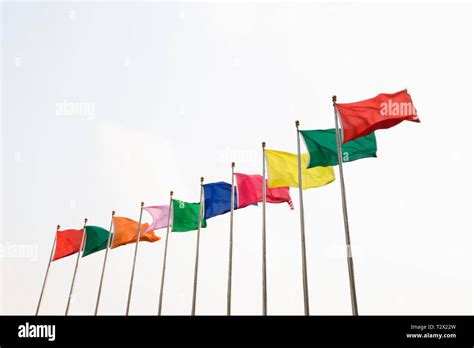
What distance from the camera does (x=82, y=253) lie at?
32688mm

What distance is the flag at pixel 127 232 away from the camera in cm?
3092

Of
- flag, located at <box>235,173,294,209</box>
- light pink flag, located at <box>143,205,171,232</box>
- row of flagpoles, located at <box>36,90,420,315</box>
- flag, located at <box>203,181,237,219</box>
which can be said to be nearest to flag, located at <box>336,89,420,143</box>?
row of flagpoles, located at <box>36,90,420,315</box>

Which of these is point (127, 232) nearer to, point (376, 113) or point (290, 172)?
point (290, 172)

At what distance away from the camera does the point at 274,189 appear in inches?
968

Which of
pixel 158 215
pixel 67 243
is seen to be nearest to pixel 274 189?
pixel 158 215

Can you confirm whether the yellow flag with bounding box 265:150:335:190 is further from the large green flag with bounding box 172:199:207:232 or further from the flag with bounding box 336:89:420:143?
the large green flag with bounding box 172:199:207:232

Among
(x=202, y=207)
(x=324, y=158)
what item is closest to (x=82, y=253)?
(x=202, y=207)

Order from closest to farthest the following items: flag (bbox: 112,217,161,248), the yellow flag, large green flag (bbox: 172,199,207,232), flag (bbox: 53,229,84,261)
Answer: the yellow flag → large green flag (bbox: 172,199,207,232) → flag (bbox: 112,217,161,248) → flag (bbox: 53,229,84,261)

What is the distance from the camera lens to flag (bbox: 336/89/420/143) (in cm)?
1634

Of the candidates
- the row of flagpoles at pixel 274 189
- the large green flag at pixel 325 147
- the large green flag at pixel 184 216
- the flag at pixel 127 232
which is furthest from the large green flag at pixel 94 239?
the large green flag at pixel 325 147

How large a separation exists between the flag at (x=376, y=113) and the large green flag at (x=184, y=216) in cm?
1517
